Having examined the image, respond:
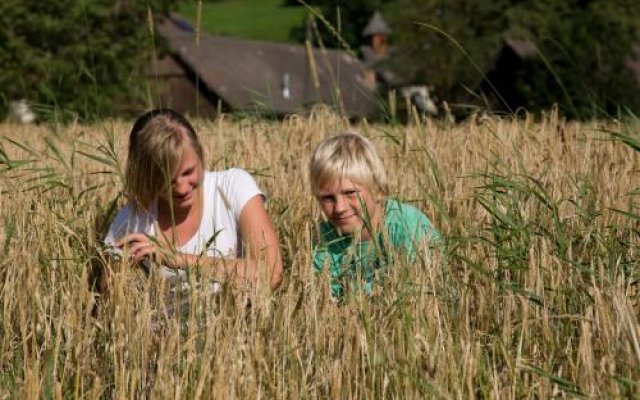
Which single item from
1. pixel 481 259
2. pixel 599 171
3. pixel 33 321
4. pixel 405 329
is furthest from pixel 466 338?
pixel 599 171

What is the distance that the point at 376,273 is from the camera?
3498 mm

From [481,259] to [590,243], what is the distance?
0.34m

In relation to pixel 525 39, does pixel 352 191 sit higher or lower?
lower

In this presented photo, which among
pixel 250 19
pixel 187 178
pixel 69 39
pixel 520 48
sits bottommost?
pixel 187 178

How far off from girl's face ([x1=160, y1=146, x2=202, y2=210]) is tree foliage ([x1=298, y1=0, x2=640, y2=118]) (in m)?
21.6

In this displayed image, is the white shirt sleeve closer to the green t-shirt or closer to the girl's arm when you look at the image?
the girl's arm

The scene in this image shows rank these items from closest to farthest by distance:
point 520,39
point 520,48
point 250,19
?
point 520,48
point 520,39
point 250,19

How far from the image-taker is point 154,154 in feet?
13.7

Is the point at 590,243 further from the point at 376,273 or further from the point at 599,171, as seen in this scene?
the point at 599,171

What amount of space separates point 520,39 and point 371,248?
3305 cm

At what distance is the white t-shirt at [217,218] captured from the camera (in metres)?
4.36

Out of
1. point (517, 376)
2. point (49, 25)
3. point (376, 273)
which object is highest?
point (49, 25)

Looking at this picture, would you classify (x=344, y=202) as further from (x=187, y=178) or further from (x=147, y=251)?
(x=147, y=251)

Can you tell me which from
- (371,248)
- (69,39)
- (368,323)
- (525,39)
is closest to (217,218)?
(371,248)
